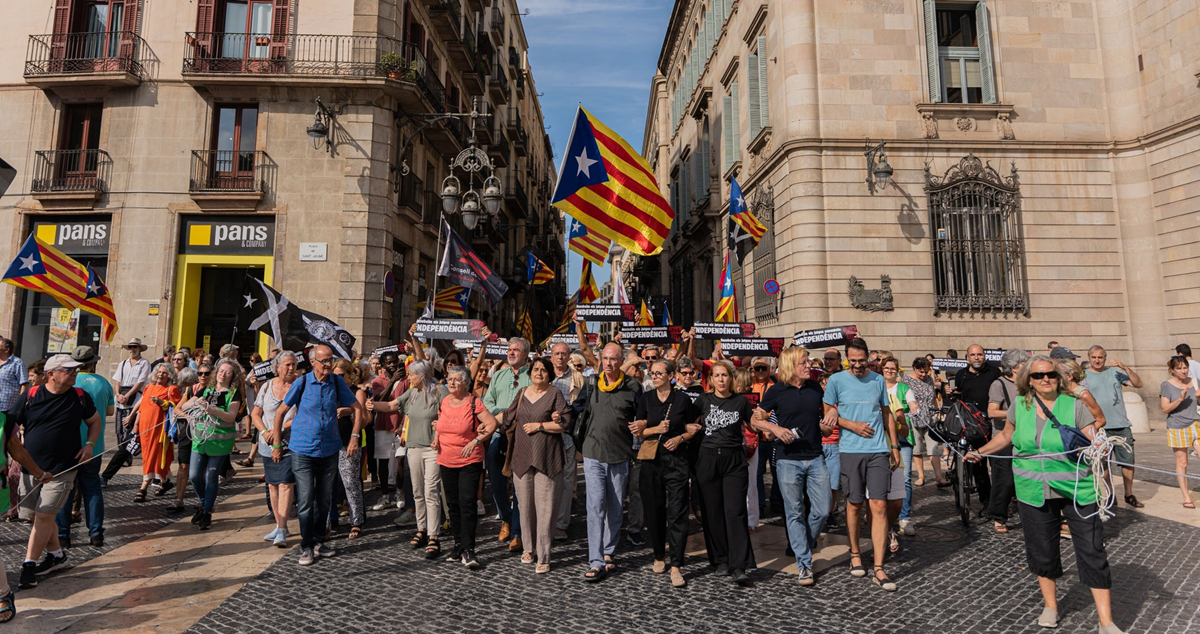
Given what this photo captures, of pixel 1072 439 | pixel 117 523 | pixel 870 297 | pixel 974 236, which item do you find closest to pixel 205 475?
pixel 117 523

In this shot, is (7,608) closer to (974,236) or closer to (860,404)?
(860,404)

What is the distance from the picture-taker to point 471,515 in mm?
5828

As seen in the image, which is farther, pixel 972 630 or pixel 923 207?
pixel 923 207

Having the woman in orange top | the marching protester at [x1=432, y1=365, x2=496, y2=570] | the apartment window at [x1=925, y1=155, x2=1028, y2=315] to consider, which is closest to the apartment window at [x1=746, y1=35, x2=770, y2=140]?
the apartment window at [x1=925, y1=155, x2=1028, y2=315]

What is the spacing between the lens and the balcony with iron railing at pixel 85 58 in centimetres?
1722

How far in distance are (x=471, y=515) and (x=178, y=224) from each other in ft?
52.9

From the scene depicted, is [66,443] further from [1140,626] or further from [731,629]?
[1140,626]

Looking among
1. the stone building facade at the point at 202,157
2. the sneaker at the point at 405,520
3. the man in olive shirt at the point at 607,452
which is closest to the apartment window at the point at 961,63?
the stone building facade at the point at 202,157

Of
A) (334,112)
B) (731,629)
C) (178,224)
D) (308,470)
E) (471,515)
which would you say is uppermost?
(334,112)

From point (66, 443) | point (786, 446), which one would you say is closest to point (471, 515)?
point (786, 446)

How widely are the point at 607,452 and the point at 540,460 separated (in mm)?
614

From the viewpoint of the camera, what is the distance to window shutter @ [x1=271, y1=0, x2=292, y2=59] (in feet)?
58.0

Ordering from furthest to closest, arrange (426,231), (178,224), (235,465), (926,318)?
(426,231), (178,224), (926,318), (235,465)

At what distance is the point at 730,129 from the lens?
2316cm
